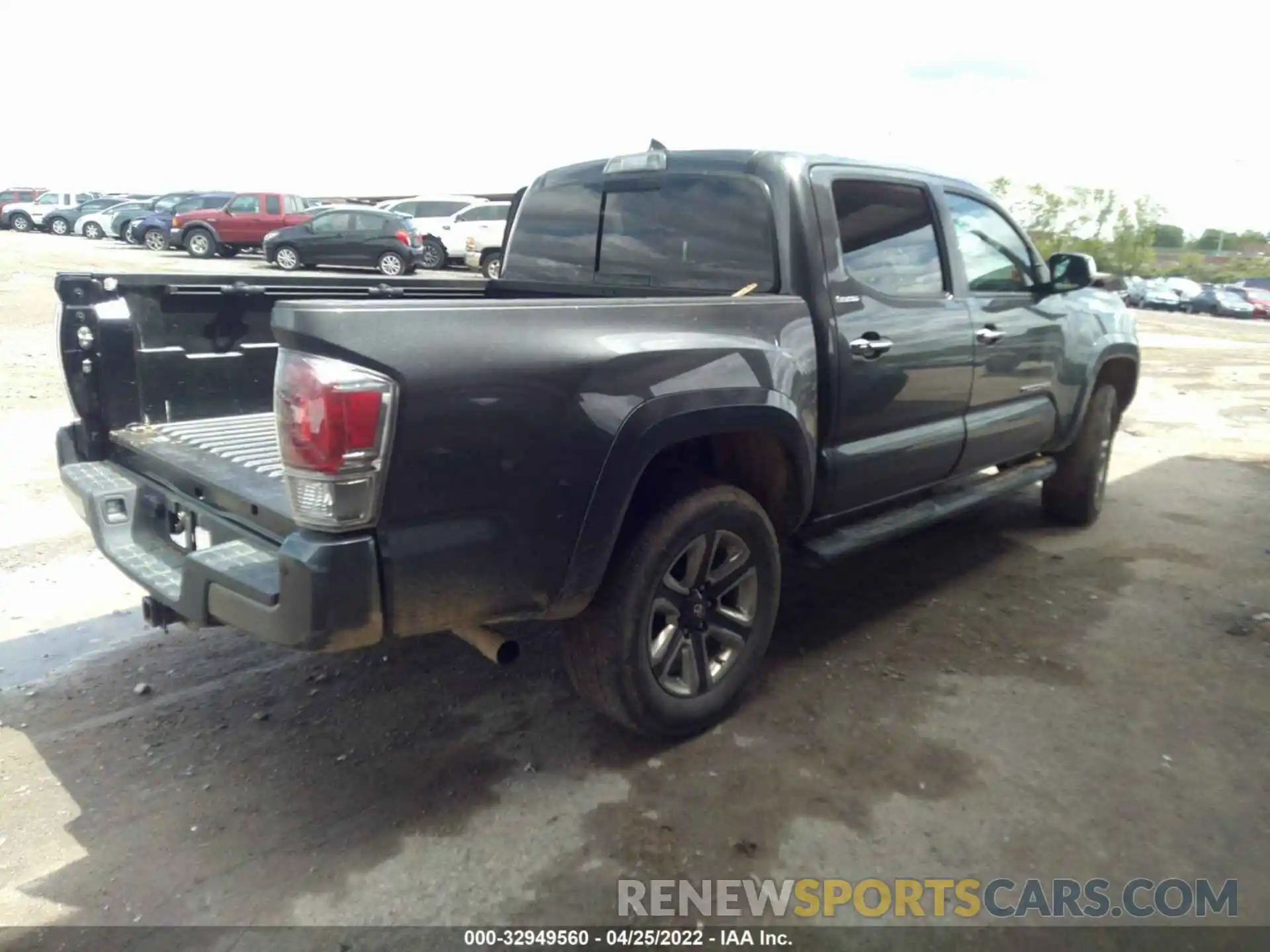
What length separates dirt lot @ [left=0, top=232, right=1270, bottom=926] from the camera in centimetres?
261

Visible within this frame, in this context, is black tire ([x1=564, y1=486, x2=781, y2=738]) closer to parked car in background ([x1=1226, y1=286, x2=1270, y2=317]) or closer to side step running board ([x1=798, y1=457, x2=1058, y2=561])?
side step running board ([x1=798, y1=457, x2=1058, y2=561])

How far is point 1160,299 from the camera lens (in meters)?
42.2

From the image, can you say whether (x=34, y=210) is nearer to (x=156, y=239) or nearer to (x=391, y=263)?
(x=156, y=239)

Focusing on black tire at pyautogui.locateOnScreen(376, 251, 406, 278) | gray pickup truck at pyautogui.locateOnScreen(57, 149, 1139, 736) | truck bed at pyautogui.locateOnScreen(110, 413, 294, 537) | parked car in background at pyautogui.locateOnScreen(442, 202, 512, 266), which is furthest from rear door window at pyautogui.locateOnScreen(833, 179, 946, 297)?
parked car in background at pyautogui.locateOnScreen(442, 202, 512, 266)

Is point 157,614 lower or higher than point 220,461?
lower

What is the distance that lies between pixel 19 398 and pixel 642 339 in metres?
7.23

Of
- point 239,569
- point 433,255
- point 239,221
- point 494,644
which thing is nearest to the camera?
point 239,569

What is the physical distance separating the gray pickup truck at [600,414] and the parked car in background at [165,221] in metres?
24.4

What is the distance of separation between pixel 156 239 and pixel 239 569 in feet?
93.0

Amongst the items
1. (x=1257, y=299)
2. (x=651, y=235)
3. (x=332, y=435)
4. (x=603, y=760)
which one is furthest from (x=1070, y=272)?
(x=1257, y=299)

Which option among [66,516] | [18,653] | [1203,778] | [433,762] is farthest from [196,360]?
[1203,778]

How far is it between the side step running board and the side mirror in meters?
0.98

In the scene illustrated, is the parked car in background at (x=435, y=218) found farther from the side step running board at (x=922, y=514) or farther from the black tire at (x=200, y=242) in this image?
the side step running board at (x=922, y=514)

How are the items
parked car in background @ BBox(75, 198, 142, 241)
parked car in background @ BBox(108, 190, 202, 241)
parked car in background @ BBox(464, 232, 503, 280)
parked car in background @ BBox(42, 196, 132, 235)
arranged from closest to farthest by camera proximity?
parked car in background @ BBox(464, 232, 503, 280)
parked car in background @ BBox(108, 190, 202, 241)
parked car in background @ BBox(75, 198, 142, 241)
parked car in background @ BBox(42, 196, 132, 235)
